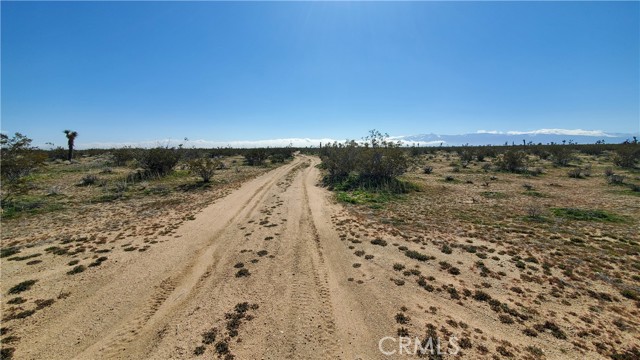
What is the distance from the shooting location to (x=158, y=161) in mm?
29578

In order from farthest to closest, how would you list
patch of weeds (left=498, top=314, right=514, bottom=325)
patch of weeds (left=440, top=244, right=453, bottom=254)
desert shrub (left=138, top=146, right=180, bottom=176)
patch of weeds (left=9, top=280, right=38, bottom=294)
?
desert shrub (left=138, top=146, right=180, bottom=176) < patch of weeds (left=440, top=244, right=453, bottom=254) < patch of weeds (left=9, top=280, right=38, bottom=294) < patch of weeds (left=498, top=314, right=514, bottom=325)

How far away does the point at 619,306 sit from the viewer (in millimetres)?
7195

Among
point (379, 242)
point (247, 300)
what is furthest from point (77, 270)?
point (379, 242)

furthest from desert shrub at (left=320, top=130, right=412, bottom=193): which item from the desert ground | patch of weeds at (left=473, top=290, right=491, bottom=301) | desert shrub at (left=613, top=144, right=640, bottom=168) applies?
desert shrub at (left=613, top=144, right=640, bottom=168)

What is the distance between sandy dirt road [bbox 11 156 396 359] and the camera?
600cm

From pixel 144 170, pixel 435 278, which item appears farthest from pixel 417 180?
pixel 144 170

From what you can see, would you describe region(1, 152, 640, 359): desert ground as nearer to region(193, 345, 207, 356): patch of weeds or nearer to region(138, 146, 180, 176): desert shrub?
region(193, 345, 207, 356): patch of weeds

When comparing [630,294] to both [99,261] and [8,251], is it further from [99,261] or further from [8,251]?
[8,251]

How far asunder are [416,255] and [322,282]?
3896mm

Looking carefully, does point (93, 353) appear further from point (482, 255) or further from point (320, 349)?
point (482, 255)

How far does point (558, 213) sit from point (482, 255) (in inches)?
350

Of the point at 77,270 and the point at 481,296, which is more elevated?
the point at 77,270

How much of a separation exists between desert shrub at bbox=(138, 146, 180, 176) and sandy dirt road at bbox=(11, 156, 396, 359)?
21196mm

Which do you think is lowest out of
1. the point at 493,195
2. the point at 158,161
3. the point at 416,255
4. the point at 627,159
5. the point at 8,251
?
the point at 416,255
